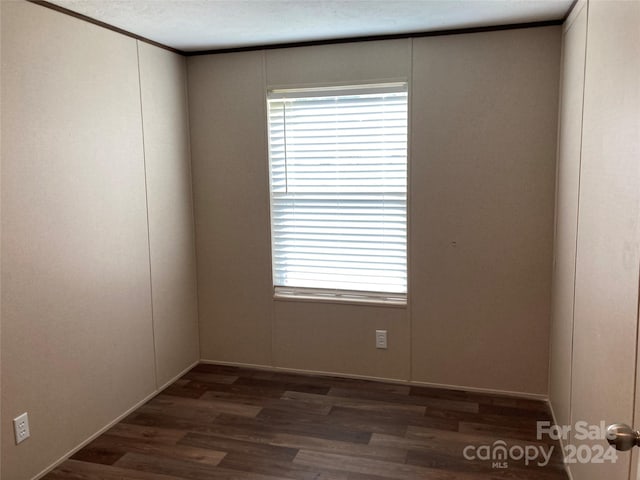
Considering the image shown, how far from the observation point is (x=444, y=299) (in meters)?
3.66

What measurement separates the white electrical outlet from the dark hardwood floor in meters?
0.29

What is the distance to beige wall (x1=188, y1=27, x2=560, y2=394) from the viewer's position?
11.1ft

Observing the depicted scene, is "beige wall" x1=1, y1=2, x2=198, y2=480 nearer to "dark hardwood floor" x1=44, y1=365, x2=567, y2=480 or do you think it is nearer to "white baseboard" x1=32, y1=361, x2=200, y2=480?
"white baseboard" x1=32, y1=361, x2=200, y2=480

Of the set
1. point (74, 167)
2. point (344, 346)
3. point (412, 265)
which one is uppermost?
point (74, 167)

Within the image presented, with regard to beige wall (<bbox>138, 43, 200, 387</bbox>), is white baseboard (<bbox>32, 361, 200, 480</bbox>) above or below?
below

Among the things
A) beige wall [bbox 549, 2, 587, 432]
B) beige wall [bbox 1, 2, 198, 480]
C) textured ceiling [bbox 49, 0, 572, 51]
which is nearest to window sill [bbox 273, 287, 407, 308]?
beige wall [bbox 1, 2, 198, 480]

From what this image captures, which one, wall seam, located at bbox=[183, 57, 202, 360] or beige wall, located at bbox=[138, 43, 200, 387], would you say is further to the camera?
wall seam, located at bbox=[183, 57, 202, 360]

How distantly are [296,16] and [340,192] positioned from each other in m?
1.24

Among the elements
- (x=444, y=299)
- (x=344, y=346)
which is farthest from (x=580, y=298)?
(x=344, y=346)

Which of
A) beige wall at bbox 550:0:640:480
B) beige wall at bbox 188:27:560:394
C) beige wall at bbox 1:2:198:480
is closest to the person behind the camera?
beige wall at bbox 550:0:640:480

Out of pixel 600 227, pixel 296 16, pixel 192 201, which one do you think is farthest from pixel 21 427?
pixel 600 227

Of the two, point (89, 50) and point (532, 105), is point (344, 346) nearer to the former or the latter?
point (532, 105)

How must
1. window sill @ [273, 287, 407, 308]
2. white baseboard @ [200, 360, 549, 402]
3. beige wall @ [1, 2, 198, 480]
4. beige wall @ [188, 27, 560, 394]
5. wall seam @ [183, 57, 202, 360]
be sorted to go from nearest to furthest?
beige wall @ [1, 2, 198, 480] → beige wall @ [188, 27, 560, 394] → white baseboard @ [200, 360, 549, 402] → window sill @ [273, 287, 407, 308] → wall seam @ [183, 57, 202, 360]

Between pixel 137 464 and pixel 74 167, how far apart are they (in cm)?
165
